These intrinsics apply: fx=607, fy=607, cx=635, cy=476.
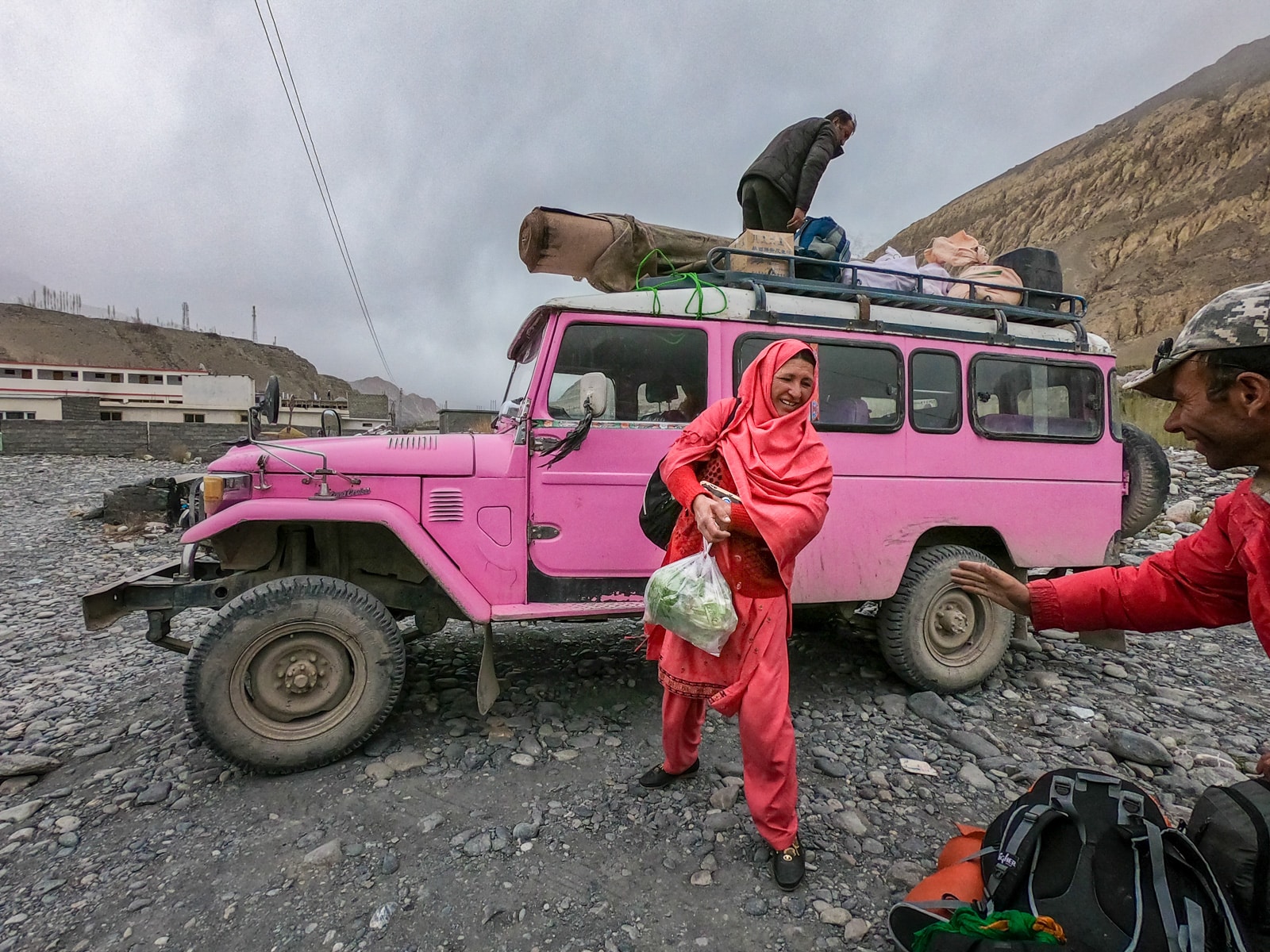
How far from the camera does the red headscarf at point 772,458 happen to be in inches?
84.0

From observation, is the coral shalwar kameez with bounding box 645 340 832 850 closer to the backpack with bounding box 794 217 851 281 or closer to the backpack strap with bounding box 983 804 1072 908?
the backpack strap with bounding box 983 804 1072 908

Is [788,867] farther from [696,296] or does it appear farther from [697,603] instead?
[696,296]

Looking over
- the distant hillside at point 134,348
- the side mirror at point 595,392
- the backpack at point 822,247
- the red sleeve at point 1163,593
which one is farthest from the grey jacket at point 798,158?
the distant hillside at point 134,348

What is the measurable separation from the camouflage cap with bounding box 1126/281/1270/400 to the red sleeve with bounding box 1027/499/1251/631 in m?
0.46

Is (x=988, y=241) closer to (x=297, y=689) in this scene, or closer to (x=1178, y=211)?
(x=1178, y=211)

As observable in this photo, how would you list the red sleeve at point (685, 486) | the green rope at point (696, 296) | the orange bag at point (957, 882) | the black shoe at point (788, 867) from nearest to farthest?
the orange bag at point (957, 882) → the black shoe at point (788, 867) → the red sleeve at point (685, 486) → the green rope at point (696, 296)

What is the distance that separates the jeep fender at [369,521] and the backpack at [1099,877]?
6.71 feet

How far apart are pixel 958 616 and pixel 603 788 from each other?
93.6 inches

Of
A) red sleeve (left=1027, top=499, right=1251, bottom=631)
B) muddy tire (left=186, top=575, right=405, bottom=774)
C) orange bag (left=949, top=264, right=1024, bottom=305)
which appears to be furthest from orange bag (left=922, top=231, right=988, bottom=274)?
muddy tire (left=186, top=575, right=405, bottom=774)

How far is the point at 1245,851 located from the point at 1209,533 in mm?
805

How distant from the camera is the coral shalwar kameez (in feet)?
7.02

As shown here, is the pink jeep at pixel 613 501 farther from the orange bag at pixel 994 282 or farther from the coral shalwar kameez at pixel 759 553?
the coral shalwar kameez at pixel 759 553

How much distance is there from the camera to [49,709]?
3365 mm

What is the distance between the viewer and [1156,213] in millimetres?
31281
